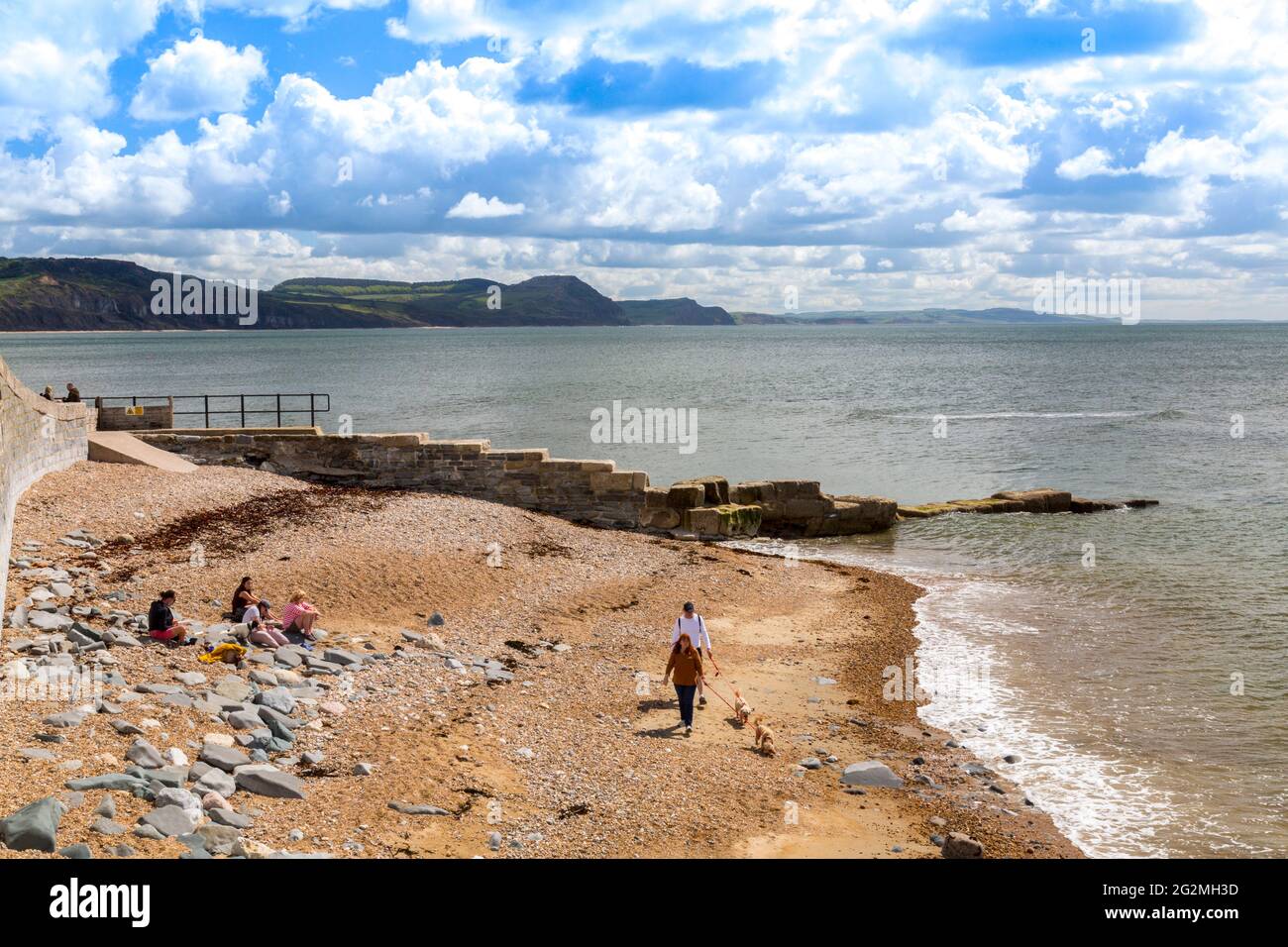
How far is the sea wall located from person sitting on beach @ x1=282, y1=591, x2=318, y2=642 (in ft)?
37.6

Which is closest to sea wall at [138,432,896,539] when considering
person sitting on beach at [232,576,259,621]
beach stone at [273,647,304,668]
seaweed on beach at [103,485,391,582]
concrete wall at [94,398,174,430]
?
A: concrete wall at [94,398,174,430]

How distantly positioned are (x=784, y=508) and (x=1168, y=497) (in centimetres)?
1323

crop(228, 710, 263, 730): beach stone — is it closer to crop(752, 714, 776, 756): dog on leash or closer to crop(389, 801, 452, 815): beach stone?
crop(389, 801, 452, 815): beach stone

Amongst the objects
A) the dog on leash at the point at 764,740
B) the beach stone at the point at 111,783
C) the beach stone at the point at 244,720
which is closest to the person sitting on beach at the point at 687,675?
the dog on leash at the point at 764,740

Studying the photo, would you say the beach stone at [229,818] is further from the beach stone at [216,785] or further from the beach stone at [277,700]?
the beach stone at [277,700]

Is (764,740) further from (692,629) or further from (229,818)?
(229,818)

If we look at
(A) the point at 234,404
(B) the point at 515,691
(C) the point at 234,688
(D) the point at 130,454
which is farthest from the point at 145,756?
(A) the point at 234,404

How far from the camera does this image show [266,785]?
9.70 meters

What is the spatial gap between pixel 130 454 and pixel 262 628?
40.5ft

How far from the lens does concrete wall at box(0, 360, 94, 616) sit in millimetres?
15477

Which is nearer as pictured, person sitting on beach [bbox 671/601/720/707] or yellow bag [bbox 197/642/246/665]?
yellow bag [bbox 197/642/246/665]

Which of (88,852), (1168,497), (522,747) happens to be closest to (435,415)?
(1168,497)

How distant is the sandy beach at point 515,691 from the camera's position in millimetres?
9945
